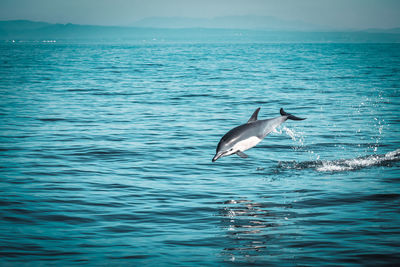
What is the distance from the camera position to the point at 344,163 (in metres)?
14.0

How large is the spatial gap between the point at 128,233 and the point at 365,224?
14.7 ft

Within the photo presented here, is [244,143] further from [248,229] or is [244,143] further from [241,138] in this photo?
[248,229]

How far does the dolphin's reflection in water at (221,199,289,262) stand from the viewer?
24.7 ft

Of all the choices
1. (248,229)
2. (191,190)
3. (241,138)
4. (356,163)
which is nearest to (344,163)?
(356,163)

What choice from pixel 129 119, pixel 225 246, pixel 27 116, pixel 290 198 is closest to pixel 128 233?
pixel 225 246

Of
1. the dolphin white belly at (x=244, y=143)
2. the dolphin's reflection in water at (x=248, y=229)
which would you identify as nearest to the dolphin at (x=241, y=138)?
the dolphin white belly at (x=244, y=143)

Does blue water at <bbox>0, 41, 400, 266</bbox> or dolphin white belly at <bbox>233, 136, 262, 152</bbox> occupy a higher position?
dolphin white belly at <bbox>233, 136, 262, 152</bbox>

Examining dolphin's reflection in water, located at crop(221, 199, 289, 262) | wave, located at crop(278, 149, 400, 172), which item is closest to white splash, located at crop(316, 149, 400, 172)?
wave, located at crop(278, 149, 400, 172)

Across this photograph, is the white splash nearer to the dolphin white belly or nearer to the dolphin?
the dolphin

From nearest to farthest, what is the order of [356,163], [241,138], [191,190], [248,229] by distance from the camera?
[248,229] < [241,138] < [191,190] < [356,163]

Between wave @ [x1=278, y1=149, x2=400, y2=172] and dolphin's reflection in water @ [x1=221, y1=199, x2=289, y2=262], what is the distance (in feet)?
12.9

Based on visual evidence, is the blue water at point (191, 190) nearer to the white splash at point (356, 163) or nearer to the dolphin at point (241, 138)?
the white splash at point (356, 163)

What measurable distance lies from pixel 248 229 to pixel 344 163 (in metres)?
6.50

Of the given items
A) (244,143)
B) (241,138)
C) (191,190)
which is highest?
(241,138)
